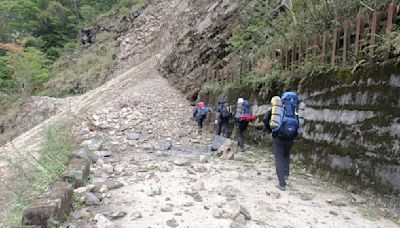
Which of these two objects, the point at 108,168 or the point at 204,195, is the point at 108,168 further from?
the point at 204,195

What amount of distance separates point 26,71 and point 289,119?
24.9 metres

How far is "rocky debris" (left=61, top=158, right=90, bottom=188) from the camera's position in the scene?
434 cm

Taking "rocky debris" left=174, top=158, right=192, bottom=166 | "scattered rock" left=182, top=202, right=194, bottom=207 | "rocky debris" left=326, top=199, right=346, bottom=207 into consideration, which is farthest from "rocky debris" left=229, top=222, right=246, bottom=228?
"rocky debris" left=174, top=158, right=192, bottom=166

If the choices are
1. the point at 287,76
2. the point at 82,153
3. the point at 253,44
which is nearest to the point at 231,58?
the point at 253,44

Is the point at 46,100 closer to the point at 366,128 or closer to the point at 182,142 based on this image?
the point at 182,142

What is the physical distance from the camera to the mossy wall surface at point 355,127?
4043mm

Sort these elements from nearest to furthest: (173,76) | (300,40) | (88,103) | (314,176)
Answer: (314,176)
(300,40)
(88,103)
(173,76)

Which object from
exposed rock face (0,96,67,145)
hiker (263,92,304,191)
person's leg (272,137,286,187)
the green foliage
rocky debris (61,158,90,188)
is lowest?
exposed rock face (0,96,67,145)

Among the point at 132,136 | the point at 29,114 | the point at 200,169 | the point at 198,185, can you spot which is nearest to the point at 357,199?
the point at 198,185

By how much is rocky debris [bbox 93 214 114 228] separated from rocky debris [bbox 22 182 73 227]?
371 mm

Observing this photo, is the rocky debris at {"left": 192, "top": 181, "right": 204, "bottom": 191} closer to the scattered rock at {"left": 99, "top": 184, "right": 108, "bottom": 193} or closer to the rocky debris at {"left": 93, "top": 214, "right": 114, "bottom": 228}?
the scattered rock at {"left": 99, "top": 184, "right": 108, "bottom": 193}

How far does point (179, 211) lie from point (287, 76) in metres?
4.92

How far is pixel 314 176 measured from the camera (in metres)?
5.44

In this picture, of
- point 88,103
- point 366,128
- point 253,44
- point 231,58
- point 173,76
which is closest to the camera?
point 366,128
